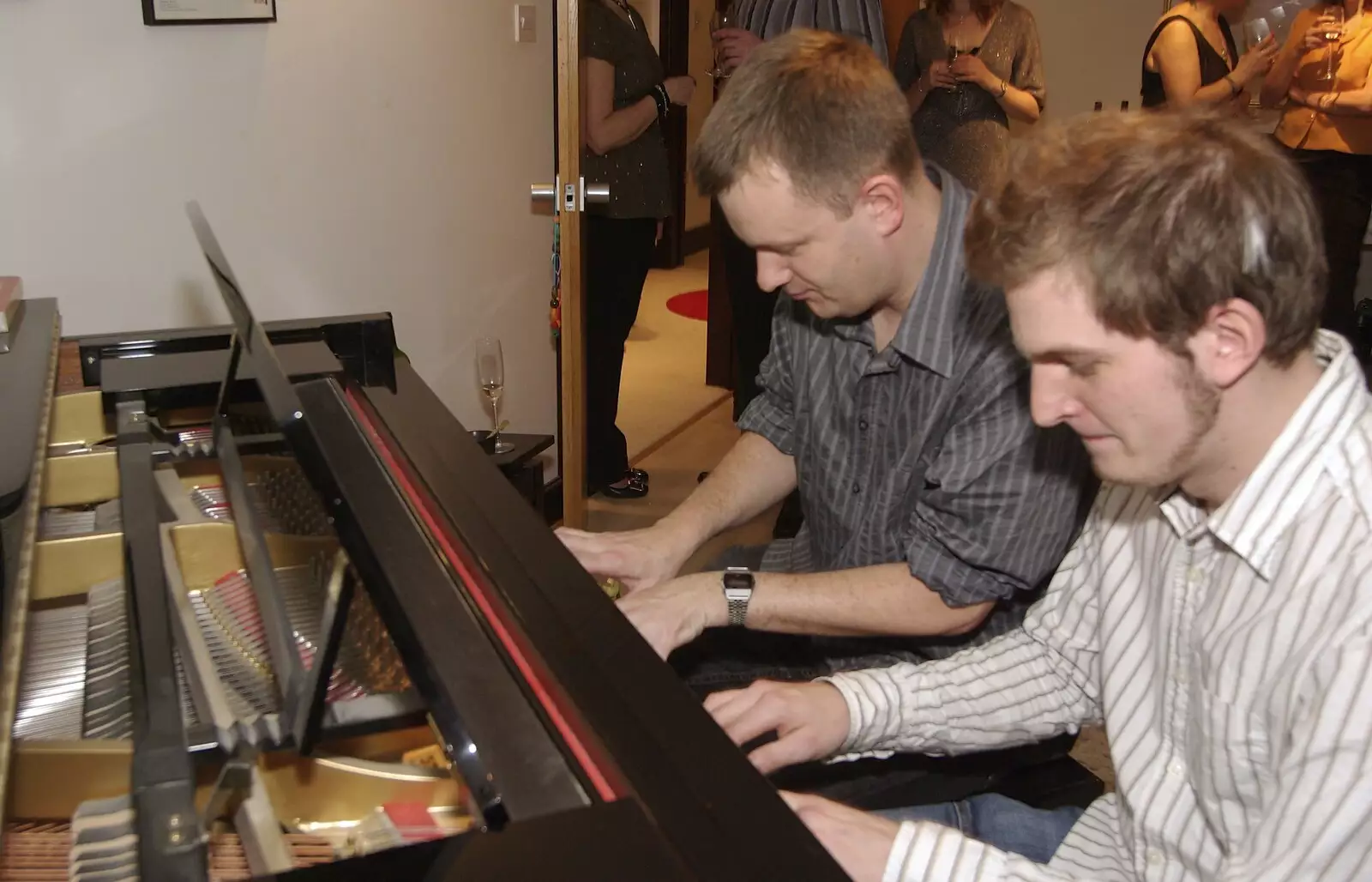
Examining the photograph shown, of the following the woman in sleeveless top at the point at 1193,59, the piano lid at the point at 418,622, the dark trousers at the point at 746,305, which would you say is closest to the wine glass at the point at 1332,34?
the woman in sleeveless top at the point at 1193,59

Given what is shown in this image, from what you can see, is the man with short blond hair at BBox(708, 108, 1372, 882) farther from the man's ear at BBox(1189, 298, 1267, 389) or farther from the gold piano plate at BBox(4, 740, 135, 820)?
the gold piano plate at BBox(4, 740, 135, 820)

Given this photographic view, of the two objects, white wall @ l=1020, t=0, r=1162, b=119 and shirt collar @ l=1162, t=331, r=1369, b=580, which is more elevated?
white wall @ l=1020, t=0, r=1162, b=119

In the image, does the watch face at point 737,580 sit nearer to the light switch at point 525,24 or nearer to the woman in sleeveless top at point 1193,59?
the light switch at point 525,24

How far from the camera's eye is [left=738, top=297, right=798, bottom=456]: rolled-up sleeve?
5.84 ft

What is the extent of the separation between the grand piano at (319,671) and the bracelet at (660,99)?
2.01m

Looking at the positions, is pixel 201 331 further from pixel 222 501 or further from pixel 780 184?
pixel 780 184

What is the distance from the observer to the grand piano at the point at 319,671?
2.56 feet

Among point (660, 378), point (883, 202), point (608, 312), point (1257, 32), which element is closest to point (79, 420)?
point (883, 202)

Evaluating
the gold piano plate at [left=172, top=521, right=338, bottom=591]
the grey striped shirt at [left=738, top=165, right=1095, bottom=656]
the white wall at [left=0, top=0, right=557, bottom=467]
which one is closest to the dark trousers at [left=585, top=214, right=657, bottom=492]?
the white wall at [left=0, top=0, right=557, bottom=467]

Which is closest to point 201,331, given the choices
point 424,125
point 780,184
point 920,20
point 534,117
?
point 780,184

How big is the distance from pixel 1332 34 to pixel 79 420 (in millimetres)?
4130

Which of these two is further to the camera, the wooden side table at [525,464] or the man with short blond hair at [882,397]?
the wooden side table at [525,464]

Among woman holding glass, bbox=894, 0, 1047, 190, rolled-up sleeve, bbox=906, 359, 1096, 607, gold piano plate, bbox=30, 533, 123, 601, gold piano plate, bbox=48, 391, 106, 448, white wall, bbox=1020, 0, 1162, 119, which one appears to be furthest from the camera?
white wall, bbox=1020, 0, 1162, 119

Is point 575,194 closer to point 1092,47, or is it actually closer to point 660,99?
point 660,99
